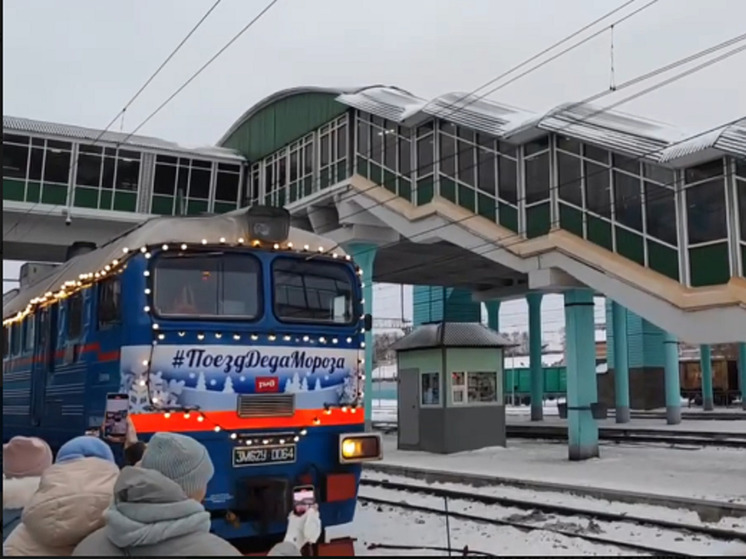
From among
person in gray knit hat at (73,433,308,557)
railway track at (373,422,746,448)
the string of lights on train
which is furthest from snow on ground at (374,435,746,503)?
person in gray knit hat at (73,433,308,557)

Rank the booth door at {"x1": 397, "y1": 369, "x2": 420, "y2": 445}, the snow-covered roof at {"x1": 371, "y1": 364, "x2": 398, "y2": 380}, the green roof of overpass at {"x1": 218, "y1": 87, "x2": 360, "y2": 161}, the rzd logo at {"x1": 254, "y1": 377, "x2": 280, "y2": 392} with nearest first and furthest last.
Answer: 1. the rzd logo at {"x1": 254, "y1": 377, "x2": 280, "y2": 392}
2. the booth door at {"x1": 397, "y1": 369, "x2": 420, "y2": 445}
3. the green roof of overpass at {"x1": 218, "y1": 87, "x2": 360, "y2": 161}
4. the snow-covered roof at {"x1": 371, "y1": 364, "x2": 398, "y2": 380}

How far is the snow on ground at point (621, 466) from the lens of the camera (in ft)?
47.0

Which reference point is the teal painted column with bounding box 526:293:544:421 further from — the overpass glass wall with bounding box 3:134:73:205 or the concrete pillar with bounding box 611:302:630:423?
the overpass glass wall with bounding box 3:134:73:205

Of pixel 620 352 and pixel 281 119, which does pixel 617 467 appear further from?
pixel 281 119

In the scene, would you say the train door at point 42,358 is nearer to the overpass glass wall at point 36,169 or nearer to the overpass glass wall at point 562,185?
the overpass glass wall at point 562,185

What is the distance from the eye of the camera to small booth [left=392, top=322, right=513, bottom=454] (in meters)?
21.2

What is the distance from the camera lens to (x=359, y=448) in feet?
27.8

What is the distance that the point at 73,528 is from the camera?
146 inches

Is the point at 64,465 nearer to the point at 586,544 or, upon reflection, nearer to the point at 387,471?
the point at 586,544

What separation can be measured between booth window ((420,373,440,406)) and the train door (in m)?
12.0

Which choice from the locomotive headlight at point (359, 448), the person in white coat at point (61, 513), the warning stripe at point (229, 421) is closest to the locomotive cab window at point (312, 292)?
the warning stripe at point (229, 421)

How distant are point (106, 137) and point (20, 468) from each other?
1148 inches

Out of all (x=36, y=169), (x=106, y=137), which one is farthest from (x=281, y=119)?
(x=36, y=169)

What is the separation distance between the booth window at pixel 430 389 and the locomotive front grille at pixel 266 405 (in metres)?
13.4
